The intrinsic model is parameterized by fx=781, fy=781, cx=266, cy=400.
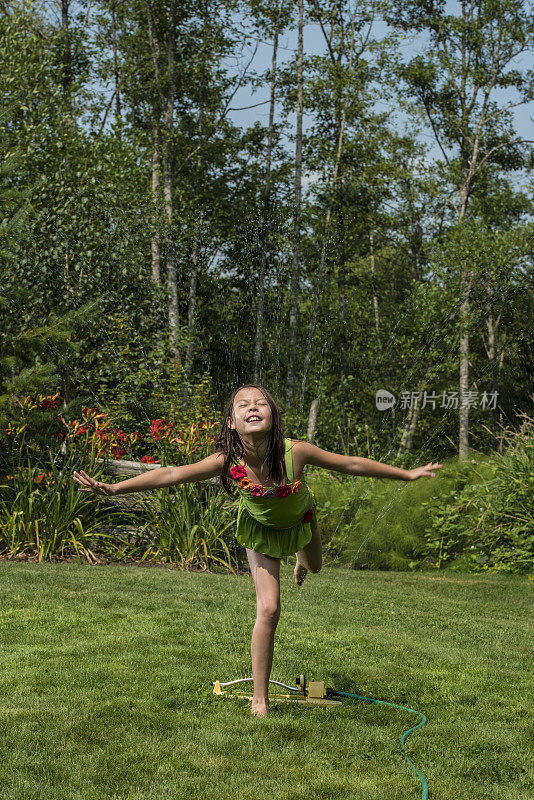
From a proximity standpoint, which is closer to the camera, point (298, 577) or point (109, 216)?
point (298, 577)

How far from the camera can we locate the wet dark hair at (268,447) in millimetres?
3311

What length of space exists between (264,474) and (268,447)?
116 mm

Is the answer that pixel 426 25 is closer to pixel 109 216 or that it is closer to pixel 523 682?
pixel 109 216

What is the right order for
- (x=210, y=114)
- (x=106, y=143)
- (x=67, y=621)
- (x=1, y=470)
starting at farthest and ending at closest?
(x=210, y=114)
(x=106, y=143)
(x=1, y=470)
(x=67, y=621)

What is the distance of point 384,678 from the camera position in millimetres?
3820

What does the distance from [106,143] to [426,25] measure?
11518 mm

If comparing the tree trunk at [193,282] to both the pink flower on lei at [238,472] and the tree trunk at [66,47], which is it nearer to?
the tree trunk at [66,47]

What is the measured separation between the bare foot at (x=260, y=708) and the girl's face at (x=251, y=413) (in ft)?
3.56

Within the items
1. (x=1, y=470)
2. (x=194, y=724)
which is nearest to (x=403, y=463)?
(x=1, y=470)

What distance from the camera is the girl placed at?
3.26 m

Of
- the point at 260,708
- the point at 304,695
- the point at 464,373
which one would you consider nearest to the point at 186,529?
the point at 304,695

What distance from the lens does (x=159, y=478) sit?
3.24 meters

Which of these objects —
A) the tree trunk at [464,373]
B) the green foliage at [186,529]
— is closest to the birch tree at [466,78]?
the tree trunk at [464,373]

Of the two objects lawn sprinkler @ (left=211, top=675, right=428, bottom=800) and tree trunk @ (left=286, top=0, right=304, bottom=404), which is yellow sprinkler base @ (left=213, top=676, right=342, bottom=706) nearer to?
lawn sprinkler @ (left=211, top=675, right=428, bottom=800)
